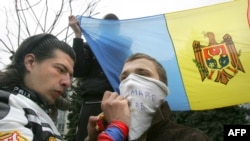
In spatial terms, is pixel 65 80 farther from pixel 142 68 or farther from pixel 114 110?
pixel 142 68

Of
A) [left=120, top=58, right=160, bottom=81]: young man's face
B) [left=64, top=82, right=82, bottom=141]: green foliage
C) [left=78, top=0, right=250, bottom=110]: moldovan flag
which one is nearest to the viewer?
[left=120, top=58, right=160, bottom=81]: young man's face

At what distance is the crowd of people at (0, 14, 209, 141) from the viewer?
1.30 metres

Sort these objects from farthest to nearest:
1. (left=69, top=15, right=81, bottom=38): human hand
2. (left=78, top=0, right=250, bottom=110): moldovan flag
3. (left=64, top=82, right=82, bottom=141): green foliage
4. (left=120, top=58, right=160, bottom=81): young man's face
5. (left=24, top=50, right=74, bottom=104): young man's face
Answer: (left=64, top=82, right=82, bottom=141): green foliage < (left=78, top=0, right=250, bottom=110): moldovan flag < (left=69, top=15, right=81, bottom=38): human hand < (left=120, top=58, right=160, bottom=81): young man's face < (left=24, top=50, right=74, bottom=104): young man's face

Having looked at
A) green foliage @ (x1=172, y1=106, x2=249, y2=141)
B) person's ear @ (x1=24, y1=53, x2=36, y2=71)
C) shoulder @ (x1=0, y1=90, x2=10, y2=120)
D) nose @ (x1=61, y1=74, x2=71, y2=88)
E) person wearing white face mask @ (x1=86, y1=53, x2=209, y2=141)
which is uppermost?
person's ear @ (x1=24, y1=53, x2=36, y2=71)

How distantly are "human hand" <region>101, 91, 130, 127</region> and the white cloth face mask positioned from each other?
17 centimetres

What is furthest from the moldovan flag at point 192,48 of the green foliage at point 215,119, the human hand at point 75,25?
the green foliage at point 215,119

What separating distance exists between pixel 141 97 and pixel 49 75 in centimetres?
56

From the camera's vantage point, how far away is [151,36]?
4.12 m

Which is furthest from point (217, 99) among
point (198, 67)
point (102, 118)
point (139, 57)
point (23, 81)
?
point (23, 81)

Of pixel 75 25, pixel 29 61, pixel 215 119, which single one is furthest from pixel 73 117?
pixel 29 61

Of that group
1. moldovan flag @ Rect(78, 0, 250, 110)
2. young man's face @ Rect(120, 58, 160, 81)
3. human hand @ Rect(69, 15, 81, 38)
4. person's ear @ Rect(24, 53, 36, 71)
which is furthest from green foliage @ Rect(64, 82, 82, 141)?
person's ear @ Rect(24, 53, 36, 71)

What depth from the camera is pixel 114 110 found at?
1604 mm

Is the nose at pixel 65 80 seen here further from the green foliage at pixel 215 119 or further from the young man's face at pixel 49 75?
the green foliage at pixel 215 119

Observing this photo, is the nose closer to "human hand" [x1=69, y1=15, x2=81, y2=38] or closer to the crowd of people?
the crowd of people
